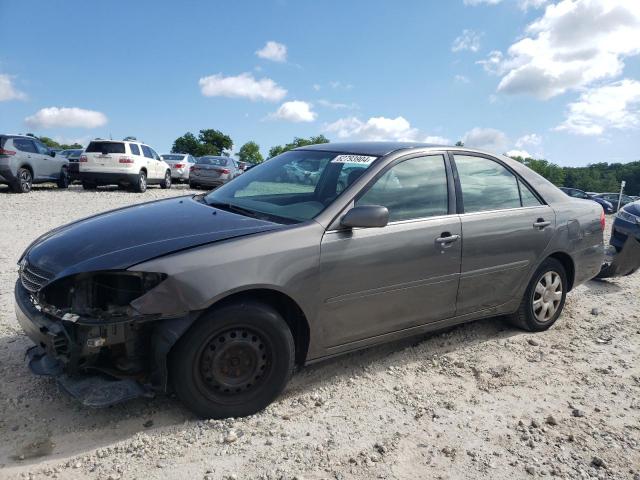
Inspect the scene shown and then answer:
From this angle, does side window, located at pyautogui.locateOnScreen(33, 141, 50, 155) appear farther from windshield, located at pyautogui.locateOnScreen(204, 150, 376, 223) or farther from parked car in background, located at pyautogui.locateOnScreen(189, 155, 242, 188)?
windshield, located at pyautogui.locateOnScreen(204, 150, 376, 223)

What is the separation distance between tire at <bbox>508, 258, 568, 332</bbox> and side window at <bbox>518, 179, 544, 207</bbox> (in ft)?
1.72

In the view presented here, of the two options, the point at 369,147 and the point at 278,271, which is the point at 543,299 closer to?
the point at 369,147

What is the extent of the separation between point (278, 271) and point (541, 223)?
2.61 meters

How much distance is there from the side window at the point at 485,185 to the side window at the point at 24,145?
14.3m

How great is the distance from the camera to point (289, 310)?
3281 mm

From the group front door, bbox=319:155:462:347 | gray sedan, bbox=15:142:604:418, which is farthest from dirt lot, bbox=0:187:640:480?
front door, bbox=319:155:462:347

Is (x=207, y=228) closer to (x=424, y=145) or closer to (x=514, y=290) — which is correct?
(x=424, y=145)

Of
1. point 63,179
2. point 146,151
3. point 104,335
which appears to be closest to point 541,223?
point 104,335

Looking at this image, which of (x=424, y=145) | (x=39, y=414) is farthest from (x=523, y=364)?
(x=39, y=414)

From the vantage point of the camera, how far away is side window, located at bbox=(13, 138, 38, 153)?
1472cm

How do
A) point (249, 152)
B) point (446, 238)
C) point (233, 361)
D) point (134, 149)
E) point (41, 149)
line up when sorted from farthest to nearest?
point (249, 152) → point (134, 149) → point (41, 149) → point (446, 238) → point (233, 361)

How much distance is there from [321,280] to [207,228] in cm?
77

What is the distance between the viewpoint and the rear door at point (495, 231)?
405cm

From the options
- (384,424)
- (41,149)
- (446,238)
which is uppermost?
(41,149)
